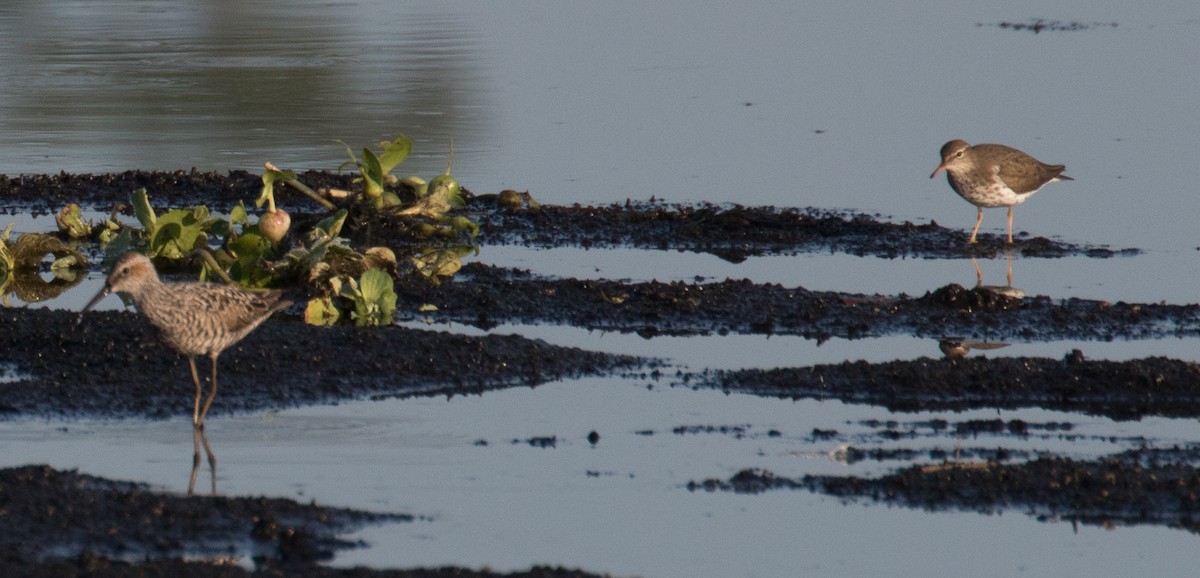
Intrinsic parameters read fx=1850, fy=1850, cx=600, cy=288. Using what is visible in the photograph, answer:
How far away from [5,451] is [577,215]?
688cm

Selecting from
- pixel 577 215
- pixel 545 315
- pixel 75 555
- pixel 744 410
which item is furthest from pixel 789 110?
pixel 75 555

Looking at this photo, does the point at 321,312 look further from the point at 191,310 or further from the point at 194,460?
the point at 194,460

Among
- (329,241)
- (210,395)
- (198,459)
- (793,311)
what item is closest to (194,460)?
(198,459)

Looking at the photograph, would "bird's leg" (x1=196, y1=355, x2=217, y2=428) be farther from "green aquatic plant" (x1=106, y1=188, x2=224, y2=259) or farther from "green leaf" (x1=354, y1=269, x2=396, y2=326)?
"green aquatic plant" (x1=106, y1=188, x2=224, y2=259)

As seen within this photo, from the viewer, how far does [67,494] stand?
23.6 feet

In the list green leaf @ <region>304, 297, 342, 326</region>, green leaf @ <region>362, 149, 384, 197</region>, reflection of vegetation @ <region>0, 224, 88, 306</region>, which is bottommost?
reflection of vegetation @ <region>0, 224, 88, 306</region>

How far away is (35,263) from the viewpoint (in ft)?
41.3

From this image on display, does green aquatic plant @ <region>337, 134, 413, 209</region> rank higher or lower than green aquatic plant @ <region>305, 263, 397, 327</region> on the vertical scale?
higher

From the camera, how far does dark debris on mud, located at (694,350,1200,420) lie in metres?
9.09

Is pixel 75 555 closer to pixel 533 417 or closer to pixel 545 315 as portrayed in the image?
pixel 533 417

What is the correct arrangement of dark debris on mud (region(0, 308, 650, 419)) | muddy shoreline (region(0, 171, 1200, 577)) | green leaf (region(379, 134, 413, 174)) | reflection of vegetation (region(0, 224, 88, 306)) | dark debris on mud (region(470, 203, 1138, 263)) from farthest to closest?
dark debris on mud (region(470, 203, 1138, 263))
green leaf (region(379, 134, 413, 174))
reflection of vegetation (region(0, 224, 88, 306))
dark debris on mud (region(0, 308, 650, 419))
muddy shoreline (region(0, 171, 1200, 577))

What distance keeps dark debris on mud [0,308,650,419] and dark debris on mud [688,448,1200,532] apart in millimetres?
2263

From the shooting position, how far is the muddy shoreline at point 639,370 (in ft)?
22.9

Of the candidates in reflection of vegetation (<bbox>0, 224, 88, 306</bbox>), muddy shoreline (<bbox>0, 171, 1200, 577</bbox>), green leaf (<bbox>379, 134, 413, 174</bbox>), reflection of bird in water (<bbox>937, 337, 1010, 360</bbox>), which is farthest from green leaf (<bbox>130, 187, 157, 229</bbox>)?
reflection of bird in water (<bbox>937, 337, 1010, 360</bbox>)
